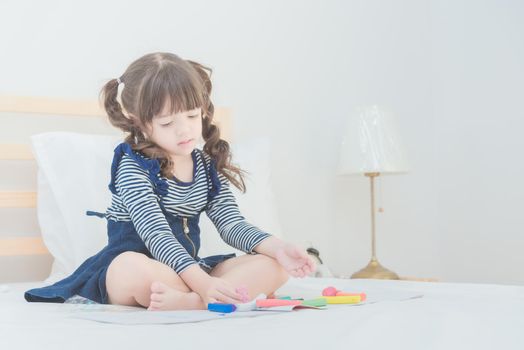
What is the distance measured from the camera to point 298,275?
1.28 m

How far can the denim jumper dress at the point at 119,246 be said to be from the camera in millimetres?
1317

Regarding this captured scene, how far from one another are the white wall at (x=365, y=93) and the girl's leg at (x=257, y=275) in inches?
41.8

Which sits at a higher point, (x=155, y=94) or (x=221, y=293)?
(x=155, y=94)

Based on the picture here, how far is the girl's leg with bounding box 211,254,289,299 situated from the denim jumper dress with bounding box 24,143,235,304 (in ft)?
0.42

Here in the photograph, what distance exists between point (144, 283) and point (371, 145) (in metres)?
1.26

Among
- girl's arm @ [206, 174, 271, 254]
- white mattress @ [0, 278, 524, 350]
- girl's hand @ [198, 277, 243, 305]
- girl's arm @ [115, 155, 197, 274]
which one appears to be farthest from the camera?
girl's arm @ [206, 174, 271, 254]

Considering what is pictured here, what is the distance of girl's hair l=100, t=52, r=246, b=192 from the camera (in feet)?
4.41

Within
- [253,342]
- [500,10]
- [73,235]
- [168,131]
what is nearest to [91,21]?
[73,235]

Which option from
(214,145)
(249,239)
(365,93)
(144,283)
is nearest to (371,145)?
(365,93)

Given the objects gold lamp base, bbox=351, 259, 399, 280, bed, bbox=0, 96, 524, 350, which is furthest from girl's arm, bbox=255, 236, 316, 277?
gold lamp base, bbox=351, 259, 399, 280

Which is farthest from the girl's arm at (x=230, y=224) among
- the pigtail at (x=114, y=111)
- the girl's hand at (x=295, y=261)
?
the pigtail at (x=114, y=111)

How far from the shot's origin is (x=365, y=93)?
104 inches

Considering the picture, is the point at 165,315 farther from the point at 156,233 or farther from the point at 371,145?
the point at 371,145

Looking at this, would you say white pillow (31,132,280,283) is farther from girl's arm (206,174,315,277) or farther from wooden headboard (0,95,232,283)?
girl's arm (206,174,315,277)
